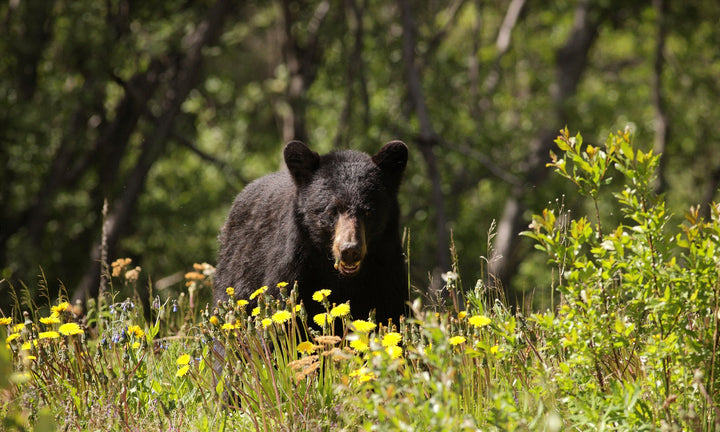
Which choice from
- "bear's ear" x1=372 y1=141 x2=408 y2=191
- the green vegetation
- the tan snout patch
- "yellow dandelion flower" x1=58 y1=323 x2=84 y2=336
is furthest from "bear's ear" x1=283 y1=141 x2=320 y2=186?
"yellow dandelion flower" x1=58 y1=323 x2=84 y2=336

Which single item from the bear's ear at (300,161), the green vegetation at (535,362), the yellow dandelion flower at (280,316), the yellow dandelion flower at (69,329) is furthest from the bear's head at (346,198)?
the yellow dandelion flower at (69,329)

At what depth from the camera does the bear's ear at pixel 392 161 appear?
5109 mm

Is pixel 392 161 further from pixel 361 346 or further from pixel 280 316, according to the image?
pixel 361 346

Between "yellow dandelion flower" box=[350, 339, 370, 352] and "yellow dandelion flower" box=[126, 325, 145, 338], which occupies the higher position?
"yellow dandelion flower" box=[350, 339, 370, 352]

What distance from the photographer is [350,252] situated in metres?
4.39

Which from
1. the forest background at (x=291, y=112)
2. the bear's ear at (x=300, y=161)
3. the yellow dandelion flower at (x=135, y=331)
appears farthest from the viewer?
the forest background at (x=291, y=112)

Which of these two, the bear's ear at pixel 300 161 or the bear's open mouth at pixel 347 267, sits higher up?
the bear's ear at pixel 300 161

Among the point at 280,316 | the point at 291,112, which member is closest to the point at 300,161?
the point at 280,316

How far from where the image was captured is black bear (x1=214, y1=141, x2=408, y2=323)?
15.1 feet

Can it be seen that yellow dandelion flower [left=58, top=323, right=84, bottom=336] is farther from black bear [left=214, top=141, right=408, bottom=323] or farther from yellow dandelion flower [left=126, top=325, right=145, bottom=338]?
black bear [left=214, top=141, right=408, bottom=323]

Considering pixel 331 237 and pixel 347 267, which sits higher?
pixel 331 237

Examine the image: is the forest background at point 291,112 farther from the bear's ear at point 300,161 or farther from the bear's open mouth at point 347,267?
the bear's open mouth at point 347,267

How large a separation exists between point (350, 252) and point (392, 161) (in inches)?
39.2

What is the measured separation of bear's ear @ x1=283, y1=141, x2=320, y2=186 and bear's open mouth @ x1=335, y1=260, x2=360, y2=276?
78 centimetres
